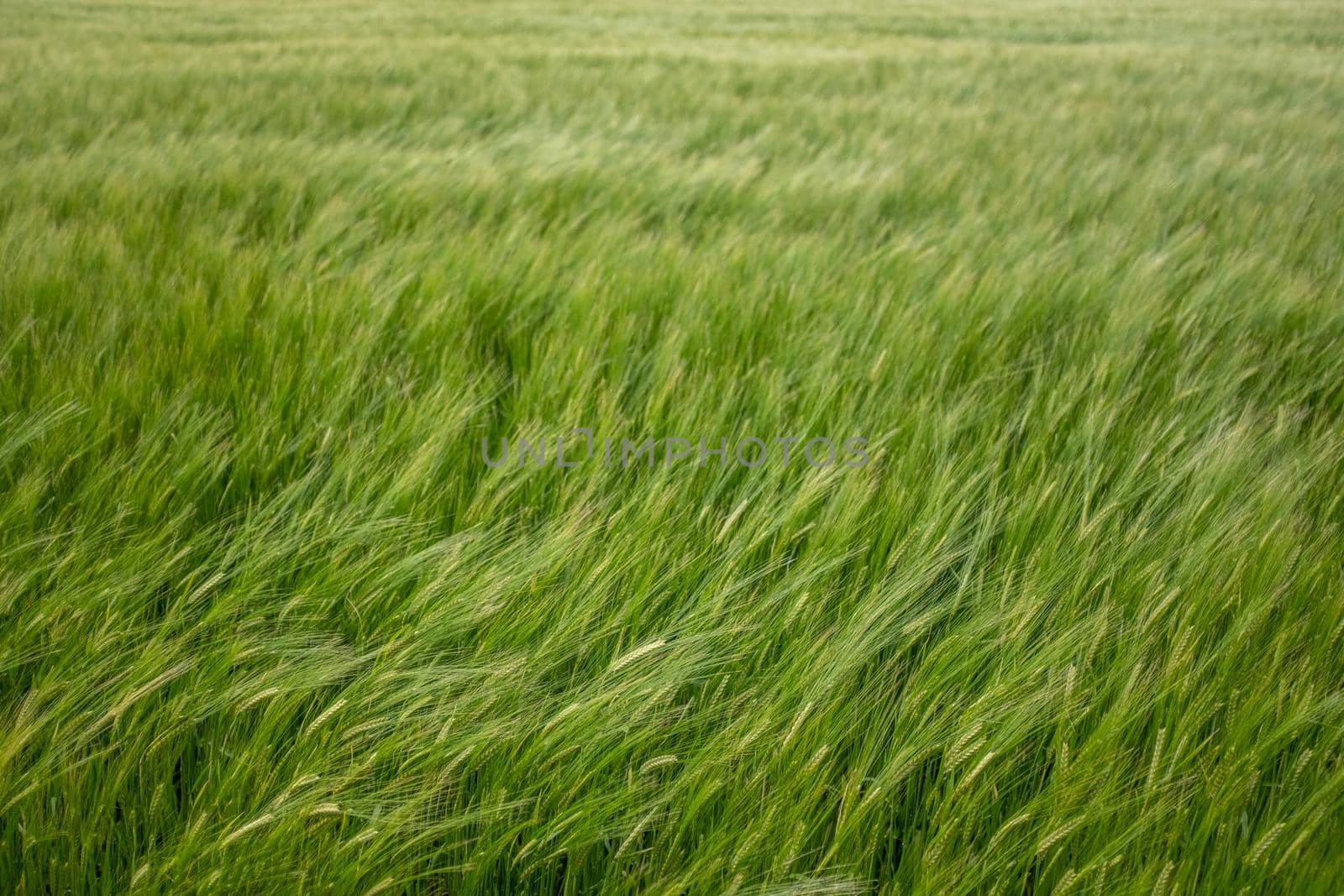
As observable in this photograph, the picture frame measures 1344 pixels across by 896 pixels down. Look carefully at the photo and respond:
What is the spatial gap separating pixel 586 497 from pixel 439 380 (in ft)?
1.18

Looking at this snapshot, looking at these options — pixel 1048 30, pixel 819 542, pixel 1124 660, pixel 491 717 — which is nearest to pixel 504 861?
pixel 491 717

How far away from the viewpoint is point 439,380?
1108mm

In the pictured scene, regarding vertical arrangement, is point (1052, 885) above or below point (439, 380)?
below

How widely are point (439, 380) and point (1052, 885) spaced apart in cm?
91

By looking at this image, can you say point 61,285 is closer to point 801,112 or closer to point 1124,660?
point 1124,660

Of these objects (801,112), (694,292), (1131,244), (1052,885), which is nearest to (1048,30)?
(801,112)

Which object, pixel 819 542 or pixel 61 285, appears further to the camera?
pixel 61 285

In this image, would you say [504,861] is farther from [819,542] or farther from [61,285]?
[61,285]

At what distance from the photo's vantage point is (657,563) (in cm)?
79

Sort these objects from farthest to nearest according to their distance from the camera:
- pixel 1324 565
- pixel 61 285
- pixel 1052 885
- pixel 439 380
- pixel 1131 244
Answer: pixel 1131 244
pixel 61 285
pixel 439 380
pixel 1324 565
pixel 1052 885

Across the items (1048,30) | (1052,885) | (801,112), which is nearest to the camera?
(1052,885)

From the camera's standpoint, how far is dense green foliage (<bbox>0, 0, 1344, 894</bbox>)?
592 mm

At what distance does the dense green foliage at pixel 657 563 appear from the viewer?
1.94 ft

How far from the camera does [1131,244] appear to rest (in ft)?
6.47
